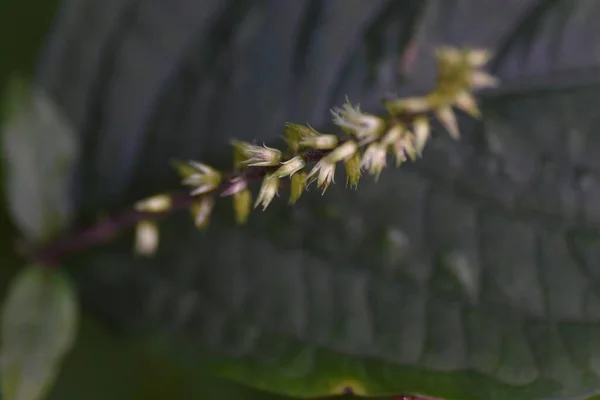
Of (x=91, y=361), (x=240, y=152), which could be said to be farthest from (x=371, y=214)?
(x=91, y=361)

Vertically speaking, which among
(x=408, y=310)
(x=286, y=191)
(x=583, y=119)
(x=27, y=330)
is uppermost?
(x=583, y=119)

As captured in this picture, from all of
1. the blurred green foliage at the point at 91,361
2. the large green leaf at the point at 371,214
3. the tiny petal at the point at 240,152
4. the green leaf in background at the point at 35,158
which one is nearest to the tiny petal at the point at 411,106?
the tiny petal at the point at 240,152

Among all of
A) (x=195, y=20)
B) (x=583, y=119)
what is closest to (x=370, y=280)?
(x=583, y=119)

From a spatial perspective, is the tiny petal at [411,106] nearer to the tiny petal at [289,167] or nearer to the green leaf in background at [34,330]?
the tiny petal at [289,167]

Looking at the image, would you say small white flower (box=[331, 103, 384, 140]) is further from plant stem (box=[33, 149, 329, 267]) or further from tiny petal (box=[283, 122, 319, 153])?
plant stem (box=[33, 149, 329, 267])

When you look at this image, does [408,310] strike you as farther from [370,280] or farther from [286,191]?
[286,191]

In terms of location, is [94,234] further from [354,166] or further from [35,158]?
[354,166]
